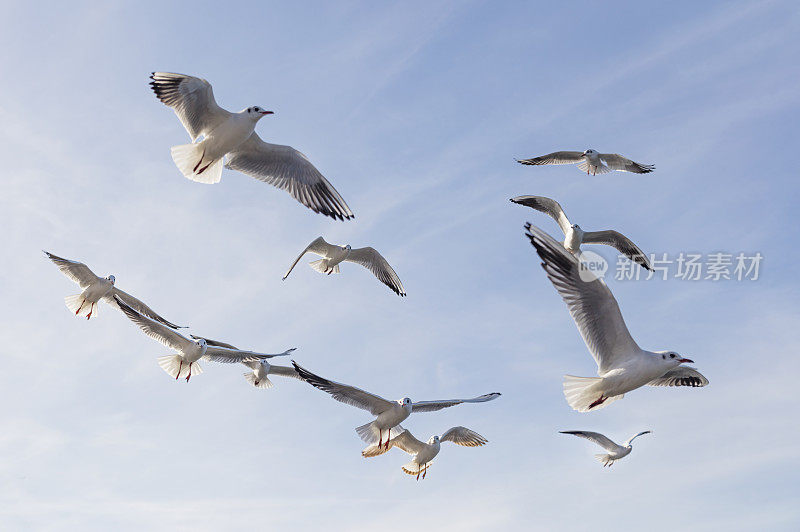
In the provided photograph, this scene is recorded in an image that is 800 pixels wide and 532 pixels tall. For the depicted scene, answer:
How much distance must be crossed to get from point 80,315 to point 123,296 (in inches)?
37.2

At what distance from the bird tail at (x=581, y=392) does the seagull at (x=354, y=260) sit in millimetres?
8104

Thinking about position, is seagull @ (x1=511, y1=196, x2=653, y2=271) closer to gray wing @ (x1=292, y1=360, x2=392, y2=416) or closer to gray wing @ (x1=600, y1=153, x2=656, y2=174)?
gray wing @ (x1=600, y1=153, x2=656, y2=174)

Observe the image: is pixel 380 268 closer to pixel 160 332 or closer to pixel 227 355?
pixel 227 355

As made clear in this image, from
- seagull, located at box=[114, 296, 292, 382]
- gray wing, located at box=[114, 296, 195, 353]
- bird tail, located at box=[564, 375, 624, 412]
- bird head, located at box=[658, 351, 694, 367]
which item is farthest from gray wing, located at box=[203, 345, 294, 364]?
bird head, located at box=[658, 351, 694, 367]

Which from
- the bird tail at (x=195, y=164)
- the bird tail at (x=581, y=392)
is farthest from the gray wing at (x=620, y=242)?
the bird tail at (x=195, y=164)

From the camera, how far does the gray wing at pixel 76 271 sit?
1636 cm

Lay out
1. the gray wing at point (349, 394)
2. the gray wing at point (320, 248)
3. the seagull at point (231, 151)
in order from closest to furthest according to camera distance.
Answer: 1. the seagull at point (231, 151)
2. the gray wing at point (349, 394)
3. the gray wing at point (320, 248)

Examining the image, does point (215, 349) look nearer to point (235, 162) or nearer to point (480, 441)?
point (235, 162)

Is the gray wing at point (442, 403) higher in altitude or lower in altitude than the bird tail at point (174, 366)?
lower

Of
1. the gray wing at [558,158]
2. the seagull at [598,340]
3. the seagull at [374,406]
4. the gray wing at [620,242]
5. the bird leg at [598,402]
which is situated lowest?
→ the bird leg at [598,402]

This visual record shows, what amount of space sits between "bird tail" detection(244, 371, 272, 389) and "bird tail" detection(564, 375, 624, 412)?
9968 millimetres

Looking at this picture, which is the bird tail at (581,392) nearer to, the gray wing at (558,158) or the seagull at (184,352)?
the seagull at (184,352)

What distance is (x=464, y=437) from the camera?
15.5 meters

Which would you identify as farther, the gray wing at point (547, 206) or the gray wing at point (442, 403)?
the gray wing at point (547, 206)
